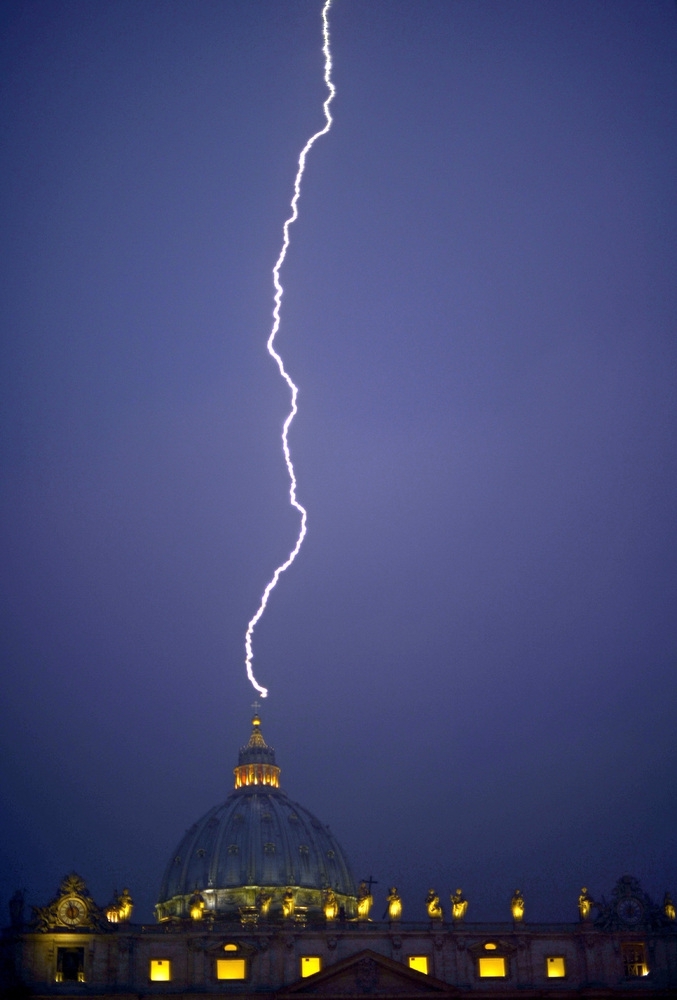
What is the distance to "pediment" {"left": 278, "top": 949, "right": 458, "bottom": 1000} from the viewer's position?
9414 centimetres

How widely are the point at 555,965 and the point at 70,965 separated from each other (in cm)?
3405

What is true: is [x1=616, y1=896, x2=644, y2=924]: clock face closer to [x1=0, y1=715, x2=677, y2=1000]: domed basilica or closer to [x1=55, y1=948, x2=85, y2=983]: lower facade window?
[x1=0, y1=715, x2=677, y2=1000]: domed basilica

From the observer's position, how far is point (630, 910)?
320ft

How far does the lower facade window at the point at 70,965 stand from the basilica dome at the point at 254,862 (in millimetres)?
31291

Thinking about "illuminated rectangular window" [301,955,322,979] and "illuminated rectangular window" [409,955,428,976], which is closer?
"illuminated rectangular window" [301,955,322,979]

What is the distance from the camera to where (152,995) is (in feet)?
303

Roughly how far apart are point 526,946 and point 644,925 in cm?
862

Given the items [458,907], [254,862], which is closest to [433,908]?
[458,907]

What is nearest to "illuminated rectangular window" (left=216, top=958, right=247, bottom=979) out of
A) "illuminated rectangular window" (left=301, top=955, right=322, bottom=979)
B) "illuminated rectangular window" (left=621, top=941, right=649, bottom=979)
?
"illuminated rectangular window" (left=301, top=955, right=322, bottom=979)

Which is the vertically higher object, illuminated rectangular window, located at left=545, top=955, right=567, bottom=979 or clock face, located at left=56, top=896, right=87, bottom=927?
clock face, located at left=56, top=896, right=87, bottom=927

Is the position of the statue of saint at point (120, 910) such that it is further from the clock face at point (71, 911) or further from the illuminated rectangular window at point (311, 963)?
the illuminated rectangular window at point (311, 963)

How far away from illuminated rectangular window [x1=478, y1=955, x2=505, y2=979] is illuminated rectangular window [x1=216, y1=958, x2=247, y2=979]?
16782 mm

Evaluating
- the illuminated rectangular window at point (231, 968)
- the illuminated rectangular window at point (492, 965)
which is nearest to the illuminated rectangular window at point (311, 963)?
the illuminated rectangular window at point (231, 968)

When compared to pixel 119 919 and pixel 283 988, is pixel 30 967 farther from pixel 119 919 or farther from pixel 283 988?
pixel 283 988
